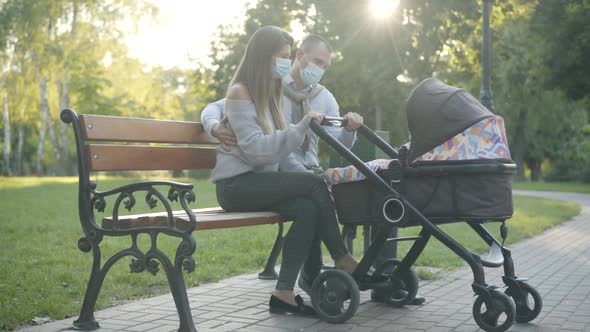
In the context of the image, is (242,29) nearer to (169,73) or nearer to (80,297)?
(169,73)

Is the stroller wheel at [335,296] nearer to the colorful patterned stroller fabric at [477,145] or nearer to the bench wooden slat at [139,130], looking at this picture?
the colorful patterned stroller fabric at [477,145]

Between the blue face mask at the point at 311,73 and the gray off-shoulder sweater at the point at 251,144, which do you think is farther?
the blue face mask at the point at 311,73

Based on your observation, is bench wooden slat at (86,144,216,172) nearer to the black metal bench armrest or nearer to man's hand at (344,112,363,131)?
the black metal bench armrest

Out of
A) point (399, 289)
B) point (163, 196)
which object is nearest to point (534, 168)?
point (399, 289)

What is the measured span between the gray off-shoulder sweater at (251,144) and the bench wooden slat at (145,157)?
40 cm

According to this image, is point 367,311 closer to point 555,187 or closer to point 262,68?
point 262,68

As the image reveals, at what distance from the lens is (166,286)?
216 inches

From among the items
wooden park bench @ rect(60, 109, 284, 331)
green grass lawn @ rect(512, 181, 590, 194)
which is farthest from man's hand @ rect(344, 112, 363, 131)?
green grass lawn @ rect(512, 181, 590, 194)

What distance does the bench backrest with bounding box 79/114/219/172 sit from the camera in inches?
174

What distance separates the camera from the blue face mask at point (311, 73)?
17.2 feet

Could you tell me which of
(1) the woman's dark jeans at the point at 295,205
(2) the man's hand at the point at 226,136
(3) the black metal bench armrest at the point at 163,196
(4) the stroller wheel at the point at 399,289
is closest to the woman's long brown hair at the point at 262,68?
(2) the man's hand at the point at 226,136

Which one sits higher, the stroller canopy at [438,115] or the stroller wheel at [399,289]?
the stroller canopy at [438,115]

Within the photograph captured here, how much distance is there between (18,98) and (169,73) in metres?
19.3

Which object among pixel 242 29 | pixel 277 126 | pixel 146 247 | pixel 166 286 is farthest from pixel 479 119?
pixel 242 29
